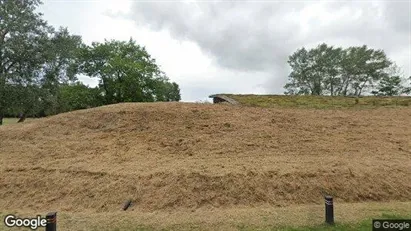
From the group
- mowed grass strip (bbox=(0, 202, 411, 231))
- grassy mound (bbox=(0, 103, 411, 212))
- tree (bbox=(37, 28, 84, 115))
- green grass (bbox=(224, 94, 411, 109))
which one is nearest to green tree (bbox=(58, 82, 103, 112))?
tree (bbox=(37, 28, 84, 115))

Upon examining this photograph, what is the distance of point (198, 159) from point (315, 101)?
26.7ft

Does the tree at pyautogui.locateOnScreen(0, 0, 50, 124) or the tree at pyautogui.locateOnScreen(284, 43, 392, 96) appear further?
the tree at pyautogui.locateOnScreen(284, 43, 392, 96)

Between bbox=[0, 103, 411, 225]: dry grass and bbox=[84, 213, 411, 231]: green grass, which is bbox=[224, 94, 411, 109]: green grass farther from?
bbox=[84, 213, 411, 231]: green grass

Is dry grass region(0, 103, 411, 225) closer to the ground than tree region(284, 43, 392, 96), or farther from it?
closer to the ground

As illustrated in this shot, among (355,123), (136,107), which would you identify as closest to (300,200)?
(355,123)

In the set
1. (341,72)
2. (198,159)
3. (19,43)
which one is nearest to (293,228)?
(198,159)

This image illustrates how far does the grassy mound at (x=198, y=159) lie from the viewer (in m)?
5.45

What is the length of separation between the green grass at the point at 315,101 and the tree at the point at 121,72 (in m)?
16.6

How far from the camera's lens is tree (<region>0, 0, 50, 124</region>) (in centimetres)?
1611

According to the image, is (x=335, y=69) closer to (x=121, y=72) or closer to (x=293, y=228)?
(x=121, y=72)

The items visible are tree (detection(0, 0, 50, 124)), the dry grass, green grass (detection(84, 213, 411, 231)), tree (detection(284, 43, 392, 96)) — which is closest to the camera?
green grass (detection(84, 213, 411, 231))

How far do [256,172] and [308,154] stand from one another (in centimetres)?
196

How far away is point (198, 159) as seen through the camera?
264 inches

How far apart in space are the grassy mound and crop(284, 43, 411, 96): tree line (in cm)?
2996
